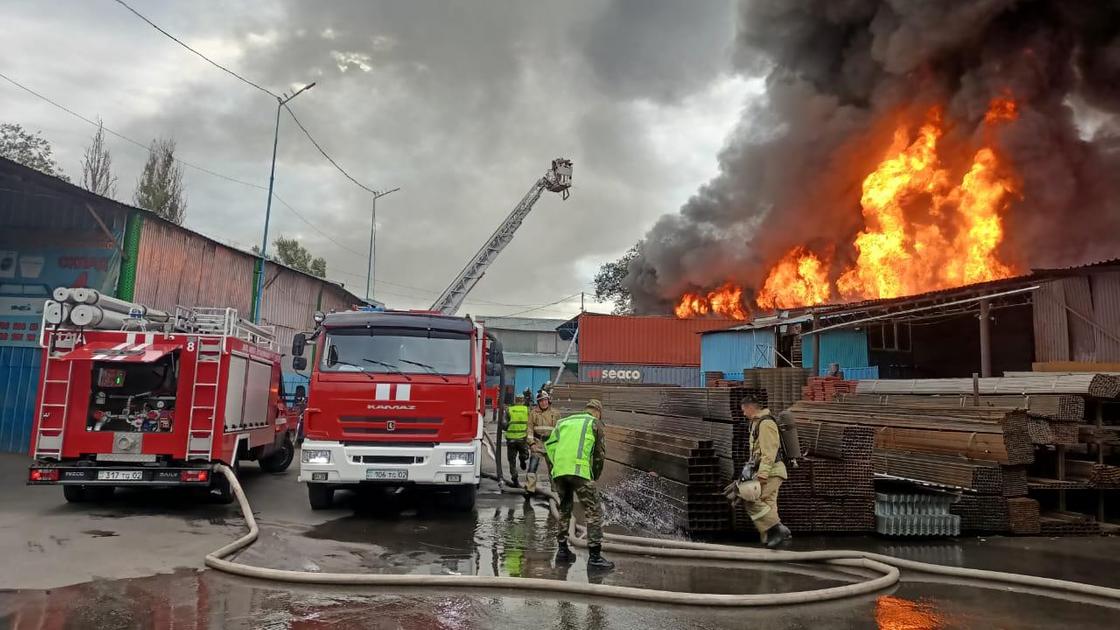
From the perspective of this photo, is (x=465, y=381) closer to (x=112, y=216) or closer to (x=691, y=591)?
(x=691, y=591)

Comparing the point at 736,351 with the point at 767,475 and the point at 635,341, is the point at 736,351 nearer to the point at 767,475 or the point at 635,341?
the point at 635,341

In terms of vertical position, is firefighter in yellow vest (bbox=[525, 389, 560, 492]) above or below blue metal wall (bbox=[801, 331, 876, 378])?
below

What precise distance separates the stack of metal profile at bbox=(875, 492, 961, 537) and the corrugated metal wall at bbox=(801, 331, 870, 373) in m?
15.5

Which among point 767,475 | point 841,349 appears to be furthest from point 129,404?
point 841,349

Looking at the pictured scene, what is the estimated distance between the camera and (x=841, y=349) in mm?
23609

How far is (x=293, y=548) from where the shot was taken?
697cm

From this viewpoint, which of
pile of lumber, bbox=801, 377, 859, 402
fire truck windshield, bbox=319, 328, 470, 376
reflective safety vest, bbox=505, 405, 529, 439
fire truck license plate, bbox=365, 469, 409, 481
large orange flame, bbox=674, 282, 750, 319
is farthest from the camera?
large orange flame, bbox=674, 282, 750, 319

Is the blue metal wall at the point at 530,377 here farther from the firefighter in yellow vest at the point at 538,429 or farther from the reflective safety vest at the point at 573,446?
the reflective safety vest at the point at 573,446

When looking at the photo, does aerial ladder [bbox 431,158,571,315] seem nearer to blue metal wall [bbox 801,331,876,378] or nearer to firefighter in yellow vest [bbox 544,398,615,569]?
blue metal wall [bbox 801,331,876,378]

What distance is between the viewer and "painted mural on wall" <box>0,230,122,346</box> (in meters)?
15.4

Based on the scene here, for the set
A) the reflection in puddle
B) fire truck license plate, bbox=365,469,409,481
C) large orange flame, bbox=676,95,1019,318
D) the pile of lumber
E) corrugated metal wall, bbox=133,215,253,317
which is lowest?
the reflection in puddle

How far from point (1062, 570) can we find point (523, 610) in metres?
5.60

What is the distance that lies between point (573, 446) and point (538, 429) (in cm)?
393

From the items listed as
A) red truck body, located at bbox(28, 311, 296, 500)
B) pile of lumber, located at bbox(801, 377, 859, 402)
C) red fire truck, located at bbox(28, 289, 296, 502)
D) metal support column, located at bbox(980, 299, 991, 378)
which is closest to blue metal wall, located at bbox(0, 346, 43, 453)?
red fire truck, located at bbox(28, 289, 296, 502)
